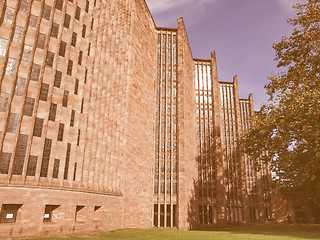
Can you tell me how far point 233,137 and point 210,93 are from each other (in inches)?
796

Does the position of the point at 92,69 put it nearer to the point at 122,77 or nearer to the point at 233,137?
the point at 122,77

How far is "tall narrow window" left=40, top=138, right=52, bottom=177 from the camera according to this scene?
874 inches

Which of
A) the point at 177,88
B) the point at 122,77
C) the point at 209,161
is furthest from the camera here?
the point at 209,161

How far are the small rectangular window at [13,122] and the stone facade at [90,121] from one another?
0.23 ft

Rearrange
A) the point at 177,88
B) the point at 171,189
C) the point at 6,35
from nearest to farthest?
1. the point at 6,35
2. the point at 171,189
3. the point at 177,88

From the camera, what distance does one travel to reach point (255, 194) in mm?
76500

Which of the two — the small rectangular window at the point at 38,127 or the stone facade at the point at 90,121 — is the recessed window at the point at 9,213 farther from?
the small rectangular window at the point at 38,127

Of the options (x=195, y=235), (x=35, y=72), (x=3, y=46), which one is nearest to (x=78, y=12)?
(x=35, y=72)

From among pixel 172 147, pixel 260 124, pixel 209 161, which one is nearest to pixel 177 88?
pixel 172 147

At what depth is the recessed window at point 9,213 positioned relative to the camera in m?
18.6

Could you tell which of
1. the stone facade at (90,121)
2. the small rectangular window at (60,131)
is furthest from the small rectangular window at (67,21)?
the small rectangular window at (60,131)

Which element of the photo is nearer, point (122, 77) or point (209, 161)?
point (122, 77)

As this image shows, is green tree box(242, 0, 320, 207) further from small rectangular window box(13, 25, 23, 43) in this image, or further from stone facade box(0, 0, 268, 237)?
small rectangular window box(13, 25, 23, 43)

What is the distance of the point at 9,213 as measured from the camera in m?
18.9
